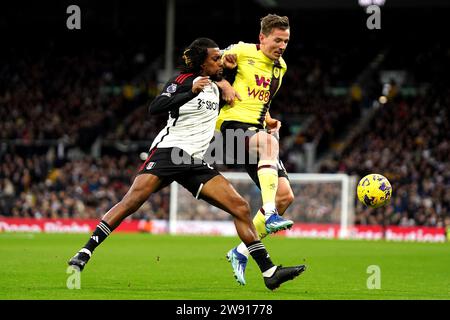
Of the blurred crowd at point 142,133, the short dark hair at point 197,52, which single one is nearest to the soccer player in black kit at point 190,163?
the short dark hair at point 197,52

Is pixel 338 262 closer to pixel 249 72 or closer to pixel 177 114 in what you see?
pixel 249 72

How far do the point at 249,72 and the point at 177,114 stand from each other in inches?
58.1

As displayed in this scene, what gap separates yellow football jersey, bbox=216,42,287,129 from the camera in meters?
10.2

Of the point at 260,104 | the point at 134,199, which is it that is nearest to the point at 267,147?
the point at 260,104

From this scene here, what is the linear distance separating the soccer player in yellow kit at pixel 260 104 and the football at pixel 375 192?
1.93 metres

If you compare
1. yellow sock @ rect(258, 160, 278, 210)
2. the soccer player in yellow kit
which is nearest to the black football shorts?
the soccer player in yellow kit

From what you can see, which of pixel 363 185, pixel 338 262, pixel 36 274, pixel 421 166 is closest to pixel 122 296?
pixel 36 274

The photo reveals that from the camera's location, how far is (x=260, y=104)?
10.3 meters

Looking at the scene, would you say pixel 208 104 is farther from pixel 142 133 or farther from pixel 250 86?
pixel 142 133

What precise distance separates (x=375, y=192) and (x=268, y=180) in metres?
2.67

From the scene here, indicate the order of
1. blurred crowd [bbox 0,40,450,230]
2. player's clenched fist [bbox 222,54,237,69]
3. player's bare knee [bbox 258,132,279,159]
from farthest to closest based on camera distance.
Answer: blurred crowd [bbox 0,40,450,230] < player's clenched fist [bbox 222,54,237,69] < player's bare knee [bbox 258,132,279,159]

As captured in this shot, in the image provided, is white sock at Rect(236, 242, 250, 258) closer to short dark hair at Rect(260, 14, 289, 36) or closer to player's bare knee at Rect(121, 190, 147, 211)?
player's bare knee at Rect(121, 190, 147, 211)

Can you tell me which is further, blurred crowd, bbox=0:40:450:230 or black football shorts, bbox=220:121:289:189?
blurred crowd, bbox=0:40:450:230

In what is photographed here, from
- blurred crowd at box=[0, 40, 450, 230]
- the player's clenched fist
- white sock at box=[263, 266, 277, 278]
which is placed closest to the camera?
white sock at box=[263, 266, 277, 278]
